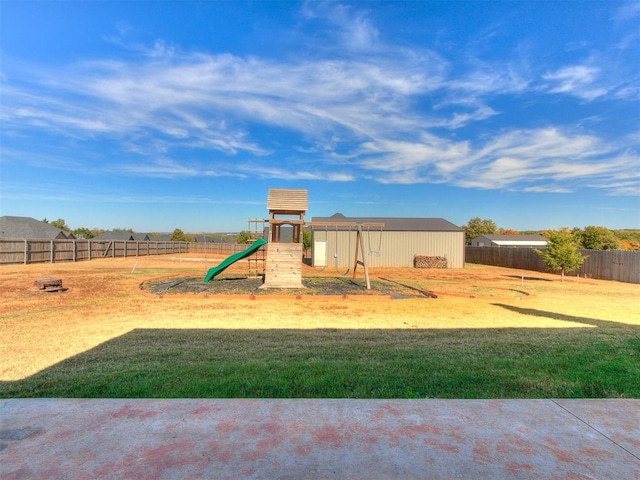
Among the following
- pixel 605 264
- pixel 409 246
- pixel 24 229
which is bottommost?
pixel 605 264

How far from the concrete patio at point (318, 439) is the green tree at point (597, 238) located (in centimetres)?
4130

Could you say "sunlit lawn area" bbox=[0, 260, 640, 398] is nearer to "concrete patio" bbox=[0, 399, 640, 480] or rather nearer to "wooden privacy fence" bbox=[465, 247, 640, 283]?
"concrete patio" bbox=[0, 399, 640, 480]

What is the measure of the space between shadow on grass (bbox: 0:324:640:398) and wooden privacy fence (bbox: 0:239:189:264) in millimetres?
22859

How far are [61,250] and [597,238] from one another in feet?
162

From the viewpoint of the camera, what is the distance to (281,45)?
13508mm

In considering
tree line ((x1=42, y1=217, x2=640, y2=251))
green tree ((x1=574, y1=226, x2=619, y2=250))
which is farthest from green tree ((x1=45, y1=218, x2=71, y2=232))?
green tree ((x1=574, y1=226, x2=619, y2=250))

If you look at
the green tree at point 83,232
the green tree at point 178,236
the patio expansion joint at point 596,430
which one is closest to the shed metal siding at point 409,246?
the patio expansion joint at point 596,430

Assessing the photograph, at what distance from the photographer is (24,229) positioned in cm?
3438

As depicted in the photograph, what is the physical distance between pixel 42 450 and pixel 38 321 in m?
5.99

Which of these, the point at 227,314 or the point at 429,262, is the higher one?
the point at 429,262

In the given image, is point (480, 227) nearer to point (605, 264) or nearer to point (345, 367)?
point (605, 264)

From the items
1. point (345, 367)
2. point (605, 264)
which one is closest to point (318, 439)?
point (345, 367)

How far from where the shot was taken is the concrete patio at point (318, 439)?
191 centimetres

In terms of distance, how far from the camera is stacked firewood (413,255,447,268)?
27.4m
